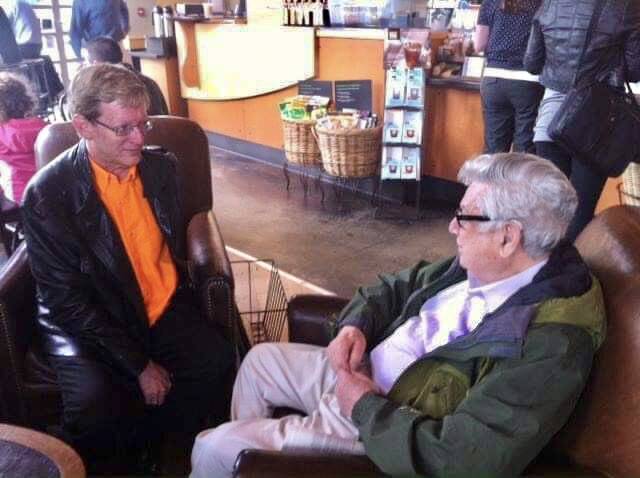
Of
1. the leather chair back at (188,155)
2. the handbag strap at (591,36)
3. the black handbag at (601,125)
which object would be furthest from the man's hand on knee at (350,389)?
the handbag strap at (591,36)

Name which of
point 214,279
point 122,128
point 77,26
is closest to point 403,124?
point 214,279

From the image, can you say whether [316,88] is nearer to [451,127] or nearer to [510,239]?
[451,127]

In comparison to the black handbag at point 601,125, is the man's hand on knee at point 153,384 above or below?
below

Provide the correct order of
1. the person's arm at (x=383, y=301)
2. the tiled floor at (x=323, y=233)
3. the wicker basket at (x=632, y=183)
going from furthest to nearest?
the tiled floor at (x=323, y=233), the wicker basket at (x=632, y=183), the person's arm at (x=383, y=301)

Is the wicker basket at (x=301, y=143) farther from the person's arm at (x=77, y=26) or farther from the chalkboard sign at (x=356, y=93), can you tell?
the person's arm at (x=77, y=26)

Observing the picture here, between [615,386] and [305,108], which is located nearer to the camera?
[615,386]

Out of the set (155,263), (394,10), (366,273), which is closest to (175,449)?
(155,263)

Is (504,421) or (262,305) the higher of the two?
(504,421)

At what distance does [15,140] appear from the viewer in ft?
8.80

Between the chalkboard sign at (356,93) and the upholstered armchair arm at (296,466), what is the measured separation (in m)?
3.29

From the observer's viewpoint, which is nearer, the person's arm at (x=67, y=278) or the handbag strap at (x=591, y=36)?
the person's arm at (x=67, y=278)

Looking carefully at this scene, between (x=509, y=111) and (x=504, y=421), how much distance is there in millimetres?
2616

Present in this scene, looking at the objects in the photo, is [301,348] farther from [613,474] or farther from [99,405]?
[613,474]

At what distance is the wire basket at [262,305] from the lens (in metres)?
2.41
